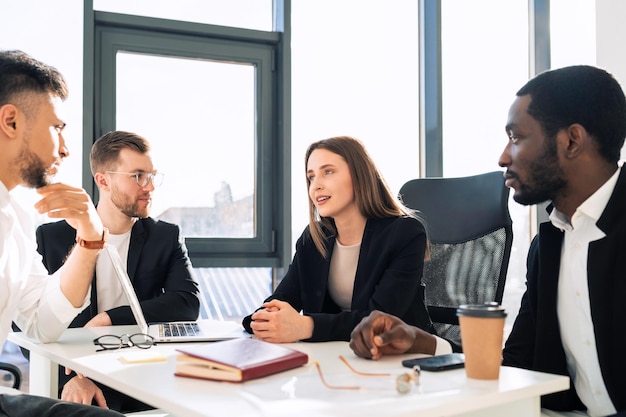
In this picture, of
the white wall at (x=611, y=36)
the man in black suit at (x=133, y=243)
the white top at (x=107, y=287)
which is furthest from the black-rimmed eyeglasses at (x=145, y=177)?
the white wall at (x=611, y=36)

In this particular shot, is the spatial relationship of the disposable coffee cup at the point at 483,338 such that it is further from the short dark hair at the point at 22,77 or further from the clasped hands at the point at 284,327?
the short dark hair at the point at 22,77

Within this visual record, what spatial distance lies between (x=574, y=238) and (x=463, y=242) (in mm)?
825

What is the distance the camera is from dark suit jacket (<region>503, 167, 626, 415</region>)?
157 cm

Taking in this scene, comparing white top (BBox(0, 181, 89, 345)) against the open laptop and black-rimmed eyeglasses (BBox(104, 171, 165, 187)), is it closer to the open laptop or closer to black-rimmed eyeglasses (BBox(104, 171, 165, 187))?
the open laptop

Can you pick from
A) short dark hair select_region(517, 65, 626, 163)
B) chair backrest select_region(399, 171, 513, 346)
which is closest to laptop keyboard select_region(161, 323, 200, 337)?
chair backrest select_region(399, 171, 513, 346)

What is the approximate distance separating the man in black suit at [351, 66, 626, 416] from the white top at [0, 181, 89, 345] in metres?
0.90

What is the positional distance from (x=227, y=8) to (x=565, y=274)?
8.92 ft

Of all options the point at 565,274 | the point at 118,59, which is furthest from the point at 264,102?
the point at 565,274

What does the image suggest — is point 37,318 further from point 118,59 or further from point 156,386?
point 118,59

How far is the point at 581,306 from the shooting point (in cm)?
168

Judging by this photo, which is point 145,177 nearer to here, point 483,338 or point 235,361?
point 235,361

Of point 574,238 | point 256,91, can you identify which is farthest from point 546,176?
point 256,91

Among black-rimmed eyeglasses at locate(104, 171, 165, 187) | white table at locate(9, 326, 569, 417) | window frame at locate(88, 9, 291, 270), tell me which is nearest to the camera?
white table at locate(9, 326, 569, 417)

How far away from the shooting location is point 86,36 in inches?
138
